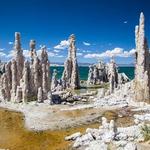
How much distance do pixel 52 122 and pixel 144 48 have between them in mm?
30757

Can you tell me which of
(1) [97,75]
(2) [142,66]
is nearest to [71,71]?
(1) [97,75]

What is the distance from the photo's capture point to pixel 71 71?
133 meters

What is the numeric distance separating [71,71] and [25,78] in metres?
42.1

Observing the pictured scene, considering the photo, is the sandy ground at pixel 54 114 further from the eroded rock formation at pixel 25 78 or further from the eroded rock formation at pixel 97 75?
the eroded rock formation at pixel 97 75

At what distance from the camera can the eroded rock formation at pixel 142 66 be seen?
81.8 meters

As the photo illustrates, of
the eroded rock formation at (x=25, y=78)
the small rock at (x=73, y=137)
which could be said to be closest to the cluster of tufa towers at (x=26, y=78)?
the eroded rock formation at (x=25, y=78)

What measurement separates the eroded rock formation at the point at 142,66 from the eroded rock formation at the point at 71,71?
45873 mm

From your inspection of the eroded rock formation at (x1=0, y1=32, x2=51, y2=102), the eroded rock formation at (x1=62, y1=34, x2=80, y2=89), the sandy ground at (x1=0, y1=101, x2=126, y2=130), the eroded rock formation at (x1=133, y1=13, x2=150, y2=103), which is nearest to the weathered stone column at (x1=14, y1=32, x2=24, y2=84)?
the eroded rock formation at (x1=0, y1=32, x2=51, y2=102)

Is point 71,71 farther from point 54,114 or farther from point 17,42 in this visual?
point 54,114

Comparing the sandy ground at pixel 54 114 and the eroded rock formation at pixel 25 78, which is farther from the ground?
the eroded rock formation at pixel 25 78

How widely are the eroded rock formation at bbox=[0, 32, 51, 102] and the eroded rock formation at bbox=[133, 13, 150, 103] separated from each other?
78.7ft

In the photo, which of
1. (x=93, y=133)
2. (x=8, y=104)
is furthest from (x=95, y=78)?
(x=93, y=133)

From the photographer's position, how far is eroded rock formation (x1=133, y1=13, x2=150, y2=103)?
81.8m

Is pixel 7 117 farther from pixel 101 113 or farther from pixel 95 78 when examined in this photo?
pixel 95 78
